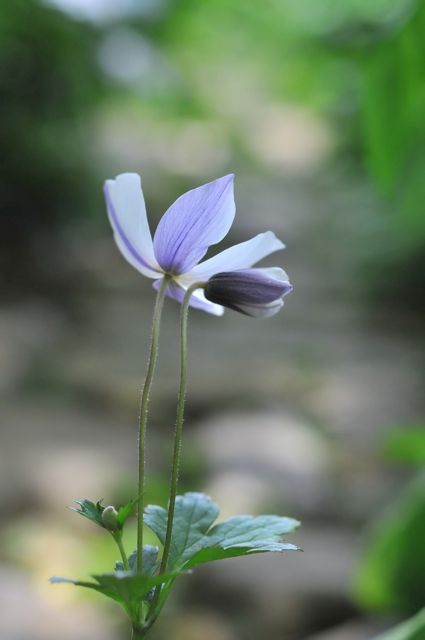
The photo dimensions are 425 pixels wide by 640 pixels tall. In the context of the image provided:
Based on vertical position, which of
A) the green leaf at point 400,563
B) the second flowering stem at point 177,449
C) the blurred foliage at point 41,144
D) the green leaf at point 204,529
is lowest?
the green leaf at point 400,563

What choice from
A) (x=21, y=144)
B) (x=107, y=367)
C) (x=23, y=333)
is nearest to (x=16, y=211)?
(x=21, y=144)

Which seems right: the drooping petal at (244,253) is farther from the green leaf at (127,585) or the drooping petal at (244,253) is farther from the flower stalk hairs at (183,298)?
the green leaf at (127,585)

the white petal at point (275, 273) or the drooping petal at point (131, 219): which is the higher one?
the drooping petal at point (131, 219)

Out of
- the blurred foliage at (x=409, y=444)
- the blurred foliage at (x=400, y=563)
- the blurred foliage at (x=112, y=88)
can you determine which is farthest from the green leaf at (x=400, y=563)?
the blurred foliage at (x=112, y=88)

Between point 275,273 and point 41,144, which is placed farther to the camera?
point 41,144

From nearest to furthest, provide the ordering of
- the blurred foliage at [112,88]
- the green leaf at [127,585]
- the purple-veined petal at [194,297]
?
the green leaf at [127,585], the purple-veined petal at [194,297], the blurred foliage at [112,88]

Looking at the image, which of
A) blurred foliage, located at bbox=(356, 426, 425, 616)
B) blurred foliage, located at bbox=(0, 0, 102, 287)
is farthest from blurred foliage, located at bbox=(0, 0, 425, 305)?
blurred foliage, located at bbox=(356, 426, 425, 616)

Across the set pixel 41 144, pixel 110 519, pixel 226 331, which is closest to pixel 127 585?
pixel 110 519

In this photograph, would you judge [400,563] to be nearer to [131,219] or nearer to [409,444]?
[409,444]
